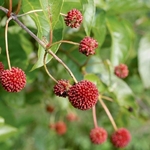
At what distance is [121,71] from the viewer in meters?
1.51

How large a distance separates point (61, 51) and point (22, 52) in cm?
27

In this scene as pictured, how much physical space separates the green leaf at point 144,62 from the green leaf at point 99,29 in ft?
1.34

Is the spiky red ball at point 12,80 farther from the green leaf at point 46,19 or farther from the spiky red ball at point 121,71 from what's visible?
the spiky red ball at point 121,71

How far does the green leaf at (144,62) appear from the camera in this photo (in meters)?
1.80

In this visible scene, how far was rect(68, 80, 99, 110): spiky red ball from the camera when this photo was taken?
102 cm

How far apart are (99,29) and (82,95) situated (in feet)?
1.64

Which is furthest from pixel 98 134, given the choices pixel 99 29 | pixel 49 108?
pixel 49 108

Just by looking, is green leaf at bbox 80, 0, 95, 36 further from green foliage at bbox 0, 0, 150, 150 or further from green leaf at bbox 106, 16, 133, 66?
green leaf at bbox 106, 16, 133, 66

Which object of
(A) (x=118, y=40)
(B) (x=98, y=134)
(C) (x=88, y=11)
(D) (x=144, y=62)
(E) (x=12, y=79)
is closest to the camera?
(E) (x=12, y=79)

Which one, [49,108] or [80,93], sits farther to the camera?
[49,108]

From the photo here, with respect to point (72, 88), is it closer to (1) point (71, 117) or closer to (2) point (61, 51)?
(2) point (61, 51)

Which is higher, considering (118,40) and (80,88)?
(118,40)

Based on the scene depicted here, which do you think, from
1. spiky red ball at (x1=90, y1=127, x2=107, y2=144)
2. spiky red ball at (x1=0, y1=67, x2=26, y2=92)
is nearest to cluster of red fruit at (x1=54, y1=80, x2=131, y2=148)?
spiky red ball at (x1=0, y1=67, x2=26, y2=92)

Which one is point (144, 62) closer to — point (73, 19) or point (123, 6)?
point (123, 6)
